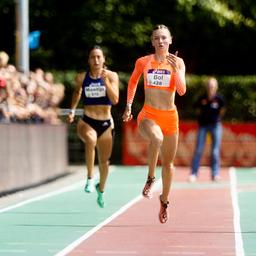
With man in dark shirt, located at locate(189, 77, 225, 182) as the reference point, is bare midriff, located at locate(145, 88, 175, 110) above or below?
above

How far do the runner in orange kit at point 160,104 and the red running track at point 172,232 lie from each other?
502mm

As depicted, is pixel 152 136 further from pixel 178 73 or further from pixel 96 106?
pixel 96 106

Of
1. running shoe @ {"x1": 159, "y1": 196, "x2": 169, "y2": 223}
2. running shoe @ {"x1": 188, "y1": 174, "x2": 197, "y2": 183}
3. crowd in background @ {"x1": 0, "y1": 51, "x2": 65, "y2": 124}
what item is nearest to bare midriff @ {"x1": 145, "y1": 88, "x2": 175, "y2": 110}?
running shoe @ {"x1": 159, "y1": 196, "x2": 169, "y2": 223}

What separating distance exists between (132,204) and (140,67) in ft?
15.4

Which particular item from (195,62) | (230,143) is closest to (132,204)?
(230,143)

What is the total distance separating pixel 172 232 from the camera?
12.4 meters

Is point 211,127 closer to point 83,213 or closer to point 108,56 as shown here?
point 83,213

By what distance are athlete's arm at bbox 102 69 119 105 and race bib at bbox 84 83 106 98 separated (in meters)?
0.14

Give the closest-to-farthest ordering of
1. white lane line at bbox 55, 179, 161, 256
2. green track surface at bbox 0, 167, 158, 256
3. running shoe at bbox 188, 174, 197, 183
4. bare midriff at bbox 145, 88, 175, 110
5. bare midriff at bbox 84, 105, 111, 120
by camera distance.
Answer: white lane line at bbox 55, 179, 161, 256, green track surface at bbox 0, 167, 158, 256, bare midriff at bbox 145, 88, 175, 110, bare midriff at bbox 84, 105, 111, 120, running shoe at bbox 188, 174, 197, 183

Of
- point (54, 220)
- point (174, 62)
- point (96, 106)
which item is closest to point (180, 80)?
point (174, 62)

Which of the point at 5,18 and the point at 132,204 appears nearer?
the point at 132,204

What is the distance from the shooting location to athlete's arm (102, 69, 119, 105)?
47.8ft

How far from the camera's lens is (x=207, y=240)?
38.2 feet

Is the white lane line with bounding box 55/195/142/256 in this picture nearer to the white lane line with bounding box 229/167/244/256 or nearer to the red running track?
the red running track
